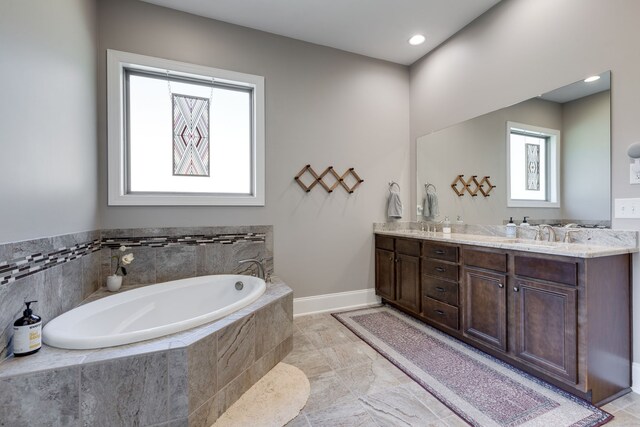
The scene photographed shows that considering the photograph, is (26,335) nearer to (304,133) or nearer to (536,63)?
(304,133)

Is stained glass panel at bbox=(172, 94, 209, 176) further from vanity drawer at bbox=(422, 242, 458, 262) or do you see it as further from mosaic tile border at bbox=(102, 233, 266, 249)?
vanity drawer at bbox=(422, 242, 458, 262)

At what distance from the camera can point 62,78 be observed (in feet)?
5.96

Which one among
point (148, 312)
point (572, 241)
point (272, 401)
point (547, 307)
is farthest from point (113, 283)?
point (572, 241)

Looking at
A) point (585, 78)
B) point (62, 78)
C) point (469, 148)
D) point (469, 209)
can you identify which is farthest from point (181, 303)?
point (585, 78)

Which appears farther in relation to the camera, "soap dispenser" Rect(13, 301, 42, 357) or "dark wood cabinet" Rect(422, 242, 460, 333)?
"dark wood cabinet" Rect(422, 242, 460, 333)

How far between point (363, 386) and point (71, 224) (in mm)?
2174

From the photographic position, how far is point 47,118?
1656 mm

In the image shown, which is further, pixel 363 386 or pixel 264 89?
pixel 264 89

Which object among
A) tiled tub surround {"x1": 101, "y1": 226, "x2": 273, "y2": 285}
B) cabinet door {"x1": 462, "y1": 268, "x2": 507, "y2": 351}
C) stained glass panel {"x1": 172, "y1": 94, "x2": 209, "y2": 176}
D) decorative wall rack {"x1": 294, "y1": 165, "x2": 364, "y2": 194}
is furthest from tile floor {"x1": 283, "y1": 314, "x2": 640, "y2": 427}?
stained glass panel {"x1": 172, "y1": 94, "x2": 209, "y2": 176}

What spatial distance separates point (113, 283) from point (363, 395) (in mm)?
2036

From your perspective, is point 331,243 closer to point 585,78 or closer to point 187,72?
point 187,72

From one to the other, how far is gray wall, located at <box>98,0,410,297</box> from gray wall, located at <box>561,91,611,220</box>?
1682 millimetres

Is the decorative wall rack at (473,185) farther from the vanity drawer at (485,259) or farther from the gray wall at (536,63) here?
the vanity drawer at (485,259)

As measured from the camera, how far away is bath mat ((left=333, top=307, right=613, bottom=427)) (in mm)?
1538
